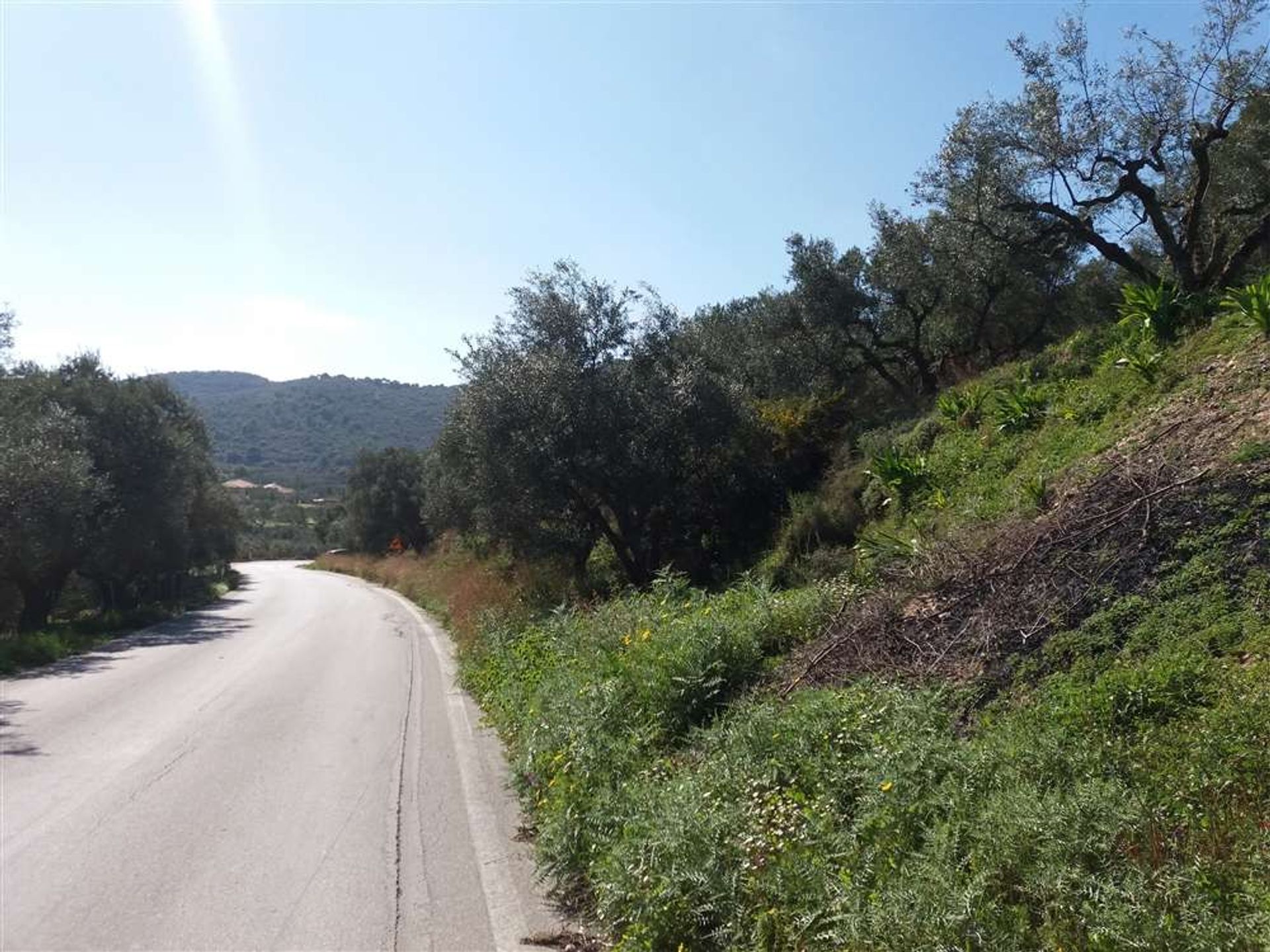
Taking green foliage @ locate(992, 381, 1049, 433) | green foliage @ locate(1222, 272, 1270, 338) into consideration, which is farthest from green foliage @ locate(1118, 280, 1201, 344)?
green foliage @ locate(1222, 272, 1270, 338)

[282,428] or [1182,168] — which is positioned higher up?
[282,428]

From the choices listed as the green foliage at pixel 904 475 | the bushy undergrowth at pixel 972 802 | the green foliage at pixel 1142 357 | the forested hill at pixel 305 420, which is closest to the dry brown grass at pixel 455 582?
the green foliage at pixel 904 475

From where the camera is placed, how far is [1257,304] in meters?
10.1

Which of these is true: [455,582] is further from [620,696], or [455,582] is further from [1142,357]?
[620,696]

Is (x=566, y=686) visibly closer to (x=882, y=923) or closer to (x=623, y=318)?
(x=882, y=923)

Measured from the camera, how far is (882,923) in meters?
4.09

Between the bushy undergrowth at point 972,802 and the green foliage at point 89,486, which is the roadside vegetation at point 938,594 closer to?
the bushy undergrowth at point 972,802

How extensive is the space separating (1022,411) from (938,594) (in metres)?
7.30

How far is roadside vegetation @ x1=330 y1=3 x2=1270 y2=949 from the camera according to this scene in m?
4.30

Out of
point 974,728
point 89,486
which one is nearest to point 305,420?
point 89,486

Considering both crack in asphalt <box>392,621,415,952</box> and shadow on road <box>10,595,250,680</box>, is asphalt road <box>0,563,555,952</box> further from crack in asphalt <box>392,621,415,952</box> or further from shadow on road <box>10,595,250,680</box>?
shadow on road <box>10,595,250,680</box>

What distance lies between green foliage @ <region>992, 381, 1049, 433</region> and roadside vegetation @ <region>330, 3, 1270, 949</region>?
0.06 m

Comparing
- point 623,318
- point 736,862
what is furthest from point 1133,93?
point 736,862

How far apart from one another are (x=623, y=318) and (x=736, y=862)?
1830 cm
